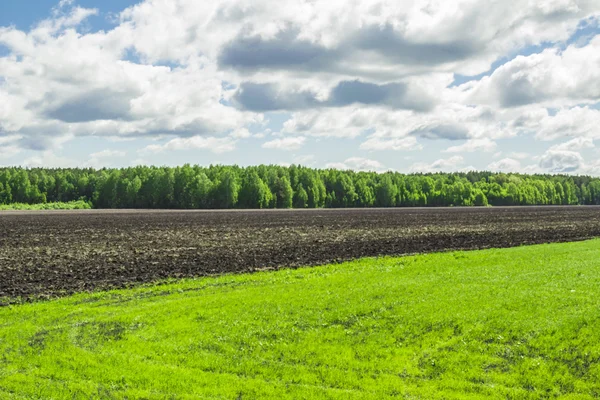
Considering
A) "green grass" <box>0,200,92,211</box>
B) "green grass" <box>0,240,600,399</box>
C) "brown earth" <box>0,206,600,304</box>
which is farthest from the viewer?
"green grass" <box>0,200,92,211</box>

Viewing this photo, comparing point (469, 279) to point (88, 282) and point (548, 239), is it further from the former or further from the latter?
point (548, 239)

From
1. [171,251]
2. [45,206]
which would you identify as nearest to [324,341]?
[171,251]

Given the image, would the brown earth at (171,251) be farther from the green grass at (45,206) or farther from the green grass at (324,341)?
the green grass at (45,206)

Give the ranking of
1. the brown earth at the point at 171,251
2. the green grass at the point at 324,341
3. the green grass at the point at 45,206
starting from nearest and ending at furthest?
1. the green grass at the point at 324,341
2. the brown earth at the point at 171,251
3. the green grass at the point at 45,206

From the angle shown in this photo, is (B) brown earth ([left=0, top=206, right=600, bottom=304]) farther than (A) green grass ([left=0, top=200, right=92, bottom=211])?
No

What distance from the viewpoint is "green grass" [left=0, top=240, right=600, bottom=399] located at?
1292 cm

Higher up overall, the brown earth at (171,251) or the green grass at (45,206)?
the green grass at (45,206)

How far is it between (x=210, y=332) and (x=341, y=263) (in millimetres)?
18537

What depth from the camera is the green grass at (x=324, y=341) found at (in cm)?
1292

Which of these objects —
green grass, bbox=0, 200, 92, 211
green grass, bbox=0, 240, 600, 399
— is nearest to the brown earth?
green grass, bbox=0, 240, 600, 399

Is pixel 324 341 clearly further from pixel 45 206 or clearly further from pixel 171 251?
pixel 45 206

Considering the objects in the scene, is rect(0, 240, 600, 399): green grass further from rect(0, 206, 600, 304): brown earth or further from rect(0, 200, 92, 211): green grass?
rect(0, 200, 92, 211): green grass

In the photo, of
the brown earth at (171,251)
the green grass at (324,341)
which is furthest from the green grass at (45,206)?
the green grass at (324,341)

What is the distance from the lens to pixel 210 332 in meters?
17.1
